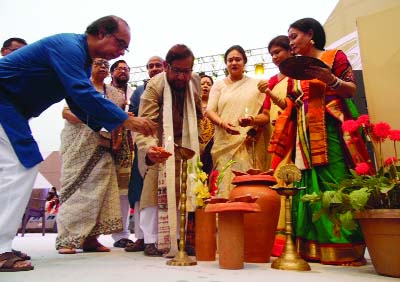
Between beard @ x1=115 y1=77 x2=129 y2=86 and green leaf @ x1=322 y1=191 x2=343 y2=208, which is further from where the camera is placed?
beard @ x1=115 y1=77 x2=129 y2=86

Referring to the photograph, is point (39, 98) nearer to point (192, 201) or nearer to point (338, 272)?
point (192, 201)

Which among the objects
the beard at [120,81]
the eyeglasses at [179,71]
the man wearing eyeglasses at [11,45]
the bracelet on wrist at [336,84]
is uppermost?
the man wearing eyeglasses at [11,45]

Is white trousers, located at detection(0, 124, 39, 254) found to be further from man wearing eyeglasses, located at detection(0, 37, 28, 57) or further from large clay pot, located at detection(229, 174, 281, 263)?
man wearing eyeglasses, located at detection(0, 37, 28, 57)

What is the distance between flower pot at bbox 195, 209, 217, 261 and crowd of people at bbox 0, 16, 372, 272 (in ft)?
0.53

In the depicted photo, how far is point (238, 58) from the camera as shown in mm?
4012

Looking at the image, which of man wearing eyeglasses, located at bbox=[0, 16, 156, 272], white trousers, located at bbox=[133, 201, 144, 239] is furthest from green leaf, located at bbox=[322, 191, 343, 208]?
white trousers, located at bbox=[133, 201, 144, 239]

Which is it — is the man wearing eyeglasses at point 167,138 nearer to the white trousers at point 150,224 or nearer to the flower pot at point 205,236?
the white trousers at point 150,224

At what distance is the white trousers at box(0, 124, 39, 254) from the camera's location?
7.59ft

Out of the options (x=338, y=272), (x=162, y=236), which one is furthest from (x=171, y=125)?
(x=338, y=272)

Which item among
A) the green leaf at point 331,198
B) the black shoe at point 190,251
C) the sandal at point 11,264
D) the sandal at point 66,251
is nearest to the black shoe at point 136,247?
the sandal at point 66,251

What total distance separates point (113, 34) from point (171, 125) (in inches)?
34.2

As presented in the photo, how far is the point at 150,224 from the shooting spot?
11.0ft

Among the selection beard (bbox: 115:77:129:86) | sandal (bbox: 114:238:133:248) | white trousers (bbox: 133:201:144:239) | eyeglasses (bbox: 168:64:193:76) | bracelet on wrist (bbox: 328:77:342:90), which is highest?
beard (bbox: 115:77:129:86)

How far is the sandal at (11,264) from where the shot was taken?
2240 millimetres
